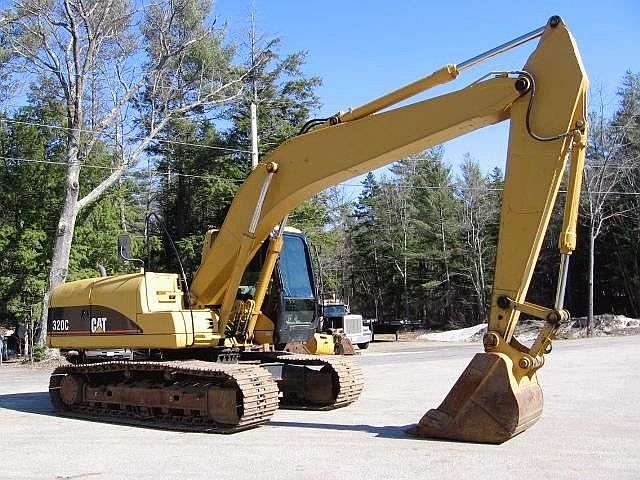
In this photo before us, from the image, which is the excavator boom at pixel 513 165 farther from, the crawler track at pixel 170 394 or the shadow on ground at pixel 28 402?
the shadow on ground at pixel 28 402

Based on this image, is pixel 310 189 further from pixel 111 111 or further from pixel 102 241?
pixel 102 241

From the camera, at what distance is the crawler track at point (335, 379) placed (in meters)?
10.6

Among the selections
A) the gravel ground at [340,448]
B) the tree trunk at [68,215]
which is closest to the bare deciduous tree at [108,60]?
the tree trunk at [68,215]

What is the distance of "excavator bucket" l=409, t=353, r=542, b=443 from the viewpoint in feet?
24.7

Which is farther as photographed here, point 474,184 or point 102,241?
point 474,184

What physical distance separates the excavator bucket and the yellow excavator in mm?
14

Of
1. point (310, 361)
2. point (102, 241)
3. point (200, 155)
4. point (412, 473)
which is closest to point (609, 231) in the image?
point (200, 155)

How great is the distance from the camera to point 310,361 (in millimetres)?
10547

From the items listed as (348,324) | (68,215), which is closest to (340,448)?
(68,215)

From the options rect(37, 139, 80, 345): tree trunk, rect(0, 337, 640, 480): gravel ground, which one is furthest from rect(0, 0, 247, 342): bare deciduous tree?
rect(0, 337, 640, 480): gravel ground

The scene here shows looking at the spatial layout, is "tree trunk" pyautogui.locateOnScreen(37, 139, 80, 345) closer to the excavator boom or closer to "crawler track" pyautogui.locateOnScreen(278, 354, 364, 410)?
"crawler track" pyautogui.locateOnScreen(278, 354, 364, 410)

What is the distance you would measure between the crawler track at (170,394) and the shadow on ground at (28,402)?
2.10 ft

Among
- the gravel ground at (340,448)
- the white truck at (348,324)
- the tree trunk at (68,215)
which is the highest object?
the tree trunk at (68,215)

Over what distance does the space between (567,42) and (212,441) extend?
5858 millimetres
